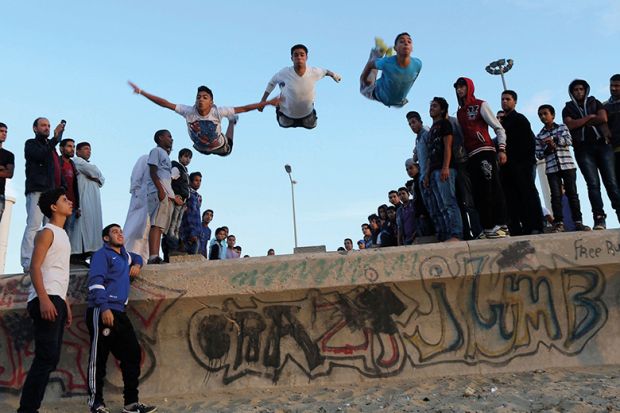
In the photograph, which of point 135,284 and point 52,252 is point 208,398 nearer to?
point 135,284

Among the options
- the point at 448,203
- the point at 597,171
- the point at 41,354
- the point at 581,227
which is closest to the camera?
the point at 41,354

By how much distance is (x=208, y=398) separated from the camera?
5188 millimetres

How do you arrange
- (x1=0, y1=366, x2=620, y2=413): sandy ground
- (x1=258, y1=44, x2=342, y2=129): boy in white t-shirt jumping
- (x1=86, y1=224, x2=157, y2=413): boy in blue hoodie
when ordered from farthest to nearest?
(x1=258, y1=44, x2=342, y2=129): boy in white t-shirt jumping, (x1=86, y1=224, x2=157, y2=413): boy in blue hoodie, (x1=0, y1=366, x2=620, y2=413): sandy ground

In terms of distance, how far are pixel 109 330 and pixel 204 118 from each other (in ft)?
10.2

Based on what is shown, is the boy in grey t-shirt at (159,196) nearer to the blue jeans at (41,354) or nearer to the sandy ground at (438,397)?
the blue jeans at (41,354)

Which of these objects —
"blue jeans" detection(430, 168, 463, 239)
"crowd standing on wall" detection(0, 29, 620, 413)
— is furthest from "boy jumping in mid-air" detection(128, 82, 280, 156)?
"blue jeans" detection(430, 168, 463, 239)

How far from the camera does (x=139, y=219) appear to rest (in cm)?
669

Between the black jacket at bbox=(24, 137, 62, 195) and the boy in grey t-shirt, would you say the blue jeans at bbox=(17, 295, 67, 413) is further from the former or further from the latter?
the black jacket at bbox=(24, 137, 62, 195)

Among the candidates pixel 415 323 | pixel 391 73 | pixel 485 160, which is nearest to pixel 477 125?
pixel 485 160

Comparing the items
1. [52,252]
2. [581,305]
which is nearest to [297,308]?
[52,252]

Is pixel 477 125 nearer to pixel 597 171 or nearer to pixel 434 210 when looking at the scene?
pixel 434 210

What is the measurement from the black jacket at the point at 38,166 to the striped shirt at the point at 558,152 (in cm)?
558

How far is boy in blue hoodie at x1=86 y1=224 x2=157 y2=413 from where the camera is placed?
4.70 meters

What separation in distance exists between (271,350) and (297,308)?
477mm
